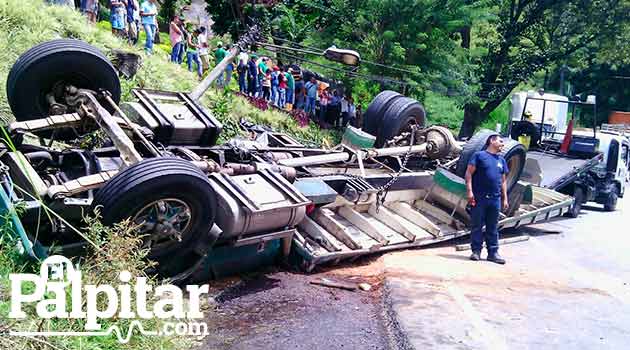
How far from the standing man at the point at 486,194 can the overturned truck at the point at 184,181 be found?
21.4 inches

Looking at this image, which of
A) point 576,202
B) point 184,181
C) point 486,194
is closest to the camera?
point 184,181

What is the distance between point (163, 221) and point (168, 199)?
0.21 m

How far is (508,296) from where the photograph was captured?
620cm

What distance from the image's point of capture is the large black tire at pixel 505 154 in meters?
8.70

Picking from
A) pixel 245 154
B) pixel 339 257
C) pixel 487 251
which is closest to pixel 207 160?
pixel 245 154

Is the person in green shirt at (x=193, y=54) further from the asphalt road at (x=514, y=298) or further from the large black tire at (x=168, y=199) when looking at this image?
the large black tire at (x=168, y=199)

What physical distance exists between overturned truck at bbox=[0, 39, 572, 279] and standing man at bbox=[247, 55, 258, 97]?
5990 mm

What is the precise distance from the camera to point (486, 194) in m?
7.73

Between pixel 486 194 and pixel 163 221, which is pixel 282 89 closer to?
pixel 486 194

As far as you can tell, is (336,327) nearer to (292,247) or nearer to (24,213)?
(292,247)

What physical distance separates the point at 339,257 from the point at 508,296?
5.83ft

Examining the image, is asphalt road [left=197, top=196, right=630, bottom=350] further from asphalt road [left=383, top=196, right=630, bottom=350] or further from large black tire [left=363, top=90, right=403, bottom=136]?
large black tire [left=363, top=90, right=403, bottom=136]

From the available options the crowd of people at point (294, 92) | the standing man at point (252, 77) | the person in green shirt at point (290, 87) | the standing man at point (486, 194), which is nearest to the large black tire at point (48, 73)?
the standing man at point (486, 194)

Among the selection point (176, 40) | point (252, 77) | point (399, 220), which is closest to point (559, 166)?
point (399, 220)
